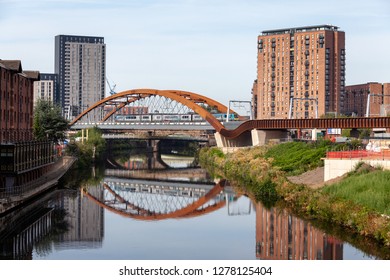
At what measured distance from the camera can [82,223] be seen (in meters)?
48.3

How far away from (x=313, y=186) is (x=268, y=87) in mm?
119791

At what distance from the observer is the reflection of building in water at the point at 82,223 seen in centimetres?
4153

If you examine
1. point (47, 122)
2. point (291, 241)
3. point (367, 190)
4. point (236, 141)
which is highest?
point (47, 122)

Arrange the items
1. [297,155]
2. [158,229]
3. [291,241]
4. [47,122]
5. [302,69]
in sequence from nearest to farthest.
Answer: [291,241] → [158,229] → [297,155] → [47,122] → [302,69]

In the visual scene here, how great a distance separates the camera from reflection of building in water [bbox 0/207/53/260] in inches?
1471

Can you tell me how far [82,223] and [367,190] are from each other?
60.8 ft

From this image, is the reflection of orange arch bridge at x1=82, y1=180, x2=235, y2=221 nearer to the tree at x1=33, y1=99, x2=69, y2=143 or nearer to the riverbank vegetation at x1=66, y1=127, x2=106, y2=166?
the tree at x1=33, y1=99, x2=69, y2=143

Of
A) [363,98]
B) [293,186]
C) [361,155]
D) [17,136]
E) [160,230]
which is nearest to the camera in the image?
[160,230]

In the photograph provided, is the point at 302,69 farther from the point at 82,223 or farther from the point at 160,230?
the point at 160,230

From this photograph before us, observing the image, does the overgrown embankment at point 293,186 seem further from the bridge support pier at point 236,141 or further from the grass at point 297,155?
the bridge support pier at point 236,141

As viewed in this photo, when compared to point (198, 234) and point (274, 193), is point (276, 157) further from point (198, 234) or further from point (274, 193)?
point (198, 234)

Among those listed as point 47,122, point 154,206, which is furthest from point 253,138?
point 154,206

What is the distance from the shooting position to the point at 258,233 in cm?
4444

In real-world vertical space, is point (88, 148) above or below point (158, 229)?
above
